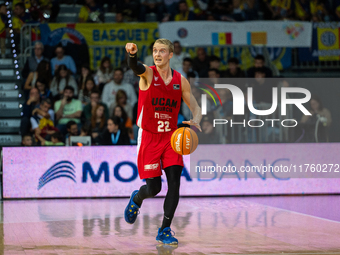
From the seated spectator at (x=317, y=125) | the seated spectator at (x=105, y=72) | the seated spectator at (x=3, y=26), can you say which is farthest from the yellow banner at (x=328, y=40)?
the seated spectator at (x=3, y=26)

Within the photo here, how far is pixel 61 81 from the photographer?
1377cm

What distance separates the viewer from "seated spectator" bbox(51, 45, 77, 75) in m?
14.1

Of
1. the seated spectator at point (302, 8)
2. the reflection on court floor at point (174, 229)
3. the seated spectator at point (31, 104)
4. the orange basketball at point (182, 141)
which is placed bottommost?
the reflection on court floor at point (174, 229)

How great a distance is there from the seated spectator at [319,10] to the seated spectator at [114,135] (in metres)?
7.96

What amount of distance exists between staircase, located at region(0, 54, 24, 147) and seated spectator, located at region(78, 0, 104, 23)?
2.46m

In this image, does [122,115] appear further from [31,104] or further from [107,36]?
[107,36]

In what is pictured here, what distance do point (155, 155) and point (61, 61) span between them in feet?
29.2

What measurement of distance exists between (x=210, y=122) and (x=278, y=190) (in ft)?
6.87

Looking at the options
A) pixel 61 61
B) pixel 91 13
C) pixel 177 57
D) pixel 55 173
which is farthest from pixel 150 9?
pixel 55 173

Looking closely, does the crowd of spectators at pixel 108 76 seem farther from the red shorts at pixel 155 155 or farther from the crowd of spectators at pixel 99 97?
the red shorts at pixel 155 155

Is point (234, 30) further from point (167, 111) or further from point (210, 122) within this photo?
point (167, 111)

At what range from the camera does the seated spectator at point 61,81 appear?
1366 centimetres

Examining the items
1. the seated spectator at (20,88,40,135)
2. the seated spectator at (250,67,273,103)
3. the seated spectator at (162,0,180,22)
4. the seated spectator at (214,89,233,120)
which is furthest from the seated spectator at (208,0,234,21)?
the seated spectator at (20,88,40,135)

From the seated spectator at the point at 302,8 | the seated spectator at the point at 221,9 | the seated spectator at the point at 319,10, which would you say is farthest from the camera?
the seated spectator at the point at 302,8
